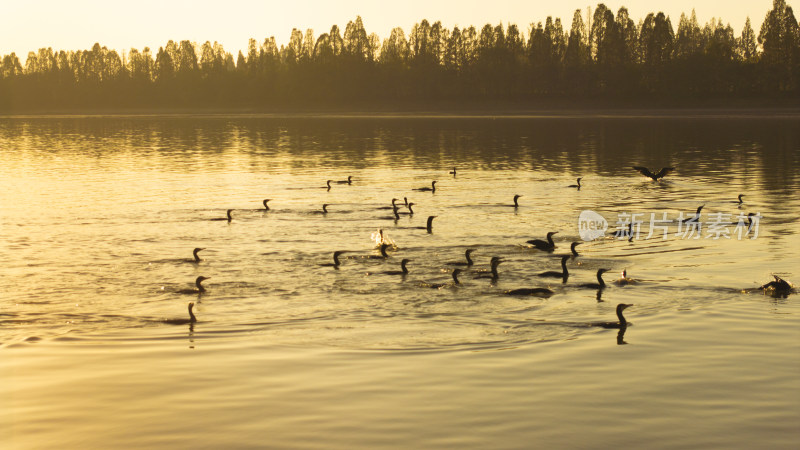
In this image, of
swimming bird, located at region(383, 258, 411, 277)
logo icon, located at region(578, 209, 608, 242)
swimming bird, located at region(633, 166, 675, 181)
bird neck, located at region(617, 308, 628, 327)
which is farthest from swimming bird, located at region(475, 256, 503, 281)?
swimming bird, located at region(633, 166, 675, 181)

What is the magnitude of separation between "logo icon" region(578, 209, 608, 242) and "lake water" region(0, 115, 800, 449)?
2.22 ft

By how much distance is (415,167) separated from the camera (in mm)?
55125

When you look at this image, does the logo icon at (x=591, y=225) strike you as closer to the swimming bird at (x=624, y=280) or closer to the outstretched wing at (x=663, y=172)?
the swimming bird at (x=624, y=280)

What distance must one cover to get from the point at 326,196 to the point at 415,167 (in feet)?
50.4

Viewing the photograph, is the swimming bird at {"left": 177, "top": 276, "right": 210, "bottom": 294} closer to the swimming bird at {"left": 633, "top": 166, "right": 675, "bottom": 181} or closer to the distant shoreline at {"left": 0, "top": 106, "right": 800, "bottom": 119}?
the swimming bird at {"left": 633, "top": 166, "right": 675, "bottom": 181}

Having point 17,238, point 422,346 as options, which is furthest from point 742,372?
point 17,238

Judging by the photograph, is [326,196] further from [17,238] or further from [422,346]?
[422,346]

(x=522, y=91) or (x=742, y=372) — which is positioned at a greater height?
(x=522, y=91)

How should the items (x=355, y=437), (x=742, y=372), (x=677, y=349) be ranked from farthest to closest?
(x=677, y=349), (x=742, y=372), (x=355, y=437)

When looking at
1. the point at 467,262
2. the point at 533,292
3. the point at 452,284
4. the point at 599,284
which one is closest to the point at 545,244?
the point at 467,262

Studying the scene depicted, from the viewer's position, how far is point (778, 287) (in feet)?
63.9

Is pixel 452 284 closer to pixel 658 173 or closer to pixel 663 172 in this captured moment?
pixel 663 172

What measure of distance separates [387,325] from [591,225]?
600 inches

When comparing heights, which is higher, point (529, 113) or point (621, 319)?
point (529, 113)
